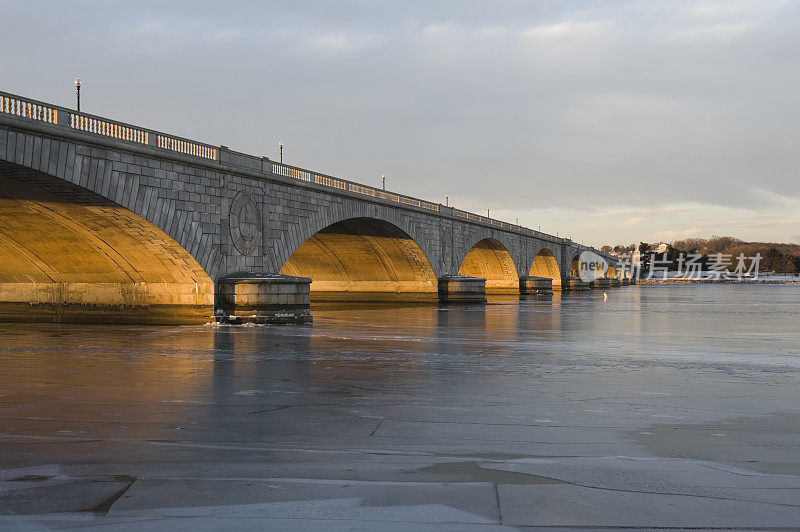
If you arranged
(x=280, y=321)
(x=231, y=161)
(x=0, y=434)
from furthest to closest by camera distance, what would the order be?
(x=231, y=161) < (x=280, y=321) < (x=0, y=434)

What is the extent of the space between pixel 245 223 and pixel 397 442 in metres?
24.8

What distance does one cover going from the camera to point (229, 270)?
29547 mm

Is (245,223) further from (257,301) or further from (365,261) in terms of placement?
(365,261)

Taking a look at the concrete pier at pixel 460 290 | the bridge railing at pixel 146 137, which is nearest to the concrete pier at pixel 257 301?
the bridge railing at pixel 146 137

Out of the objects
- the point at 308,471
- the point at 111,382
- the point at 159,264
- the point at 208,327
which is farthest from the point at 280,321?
the point at 308,471

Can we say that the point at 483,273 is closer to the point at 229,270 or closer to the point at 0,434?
the point at 229,270

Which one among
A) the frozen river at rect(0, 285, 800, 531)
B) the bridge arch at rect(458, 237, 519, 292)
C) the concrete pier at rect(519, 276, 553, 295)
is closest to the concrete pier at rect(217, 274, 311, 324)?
the frozen river at rect(0, 285, 800, 531)

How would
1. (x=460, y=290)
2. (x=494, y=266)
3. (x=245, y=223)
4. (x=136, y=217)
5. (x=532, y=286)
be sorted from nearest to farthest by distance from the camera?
(x=136, y=217)
(x=245, y=223)
(x=460, y=290)
(x=532, y=286)
(x=494, y=266)

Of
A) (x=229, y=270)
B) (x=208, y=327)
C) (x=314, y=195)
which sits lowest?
(x=208, y=327)

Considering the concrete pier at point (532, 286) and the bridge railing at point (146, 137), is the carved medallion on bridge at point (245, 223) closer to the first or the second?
the bridge railing at point (146, 137)

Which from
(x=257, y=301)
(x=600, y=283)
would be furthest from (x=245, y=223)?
(x=600, y=283)

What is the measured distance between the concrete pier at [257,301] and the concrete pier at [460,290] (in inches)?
1009

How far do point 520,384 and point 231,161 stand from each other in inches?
845

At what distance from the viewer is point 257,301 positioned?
2834 centimetres
